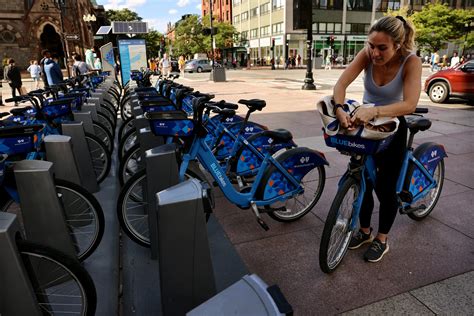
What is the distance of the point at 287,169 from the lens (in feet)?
11.5

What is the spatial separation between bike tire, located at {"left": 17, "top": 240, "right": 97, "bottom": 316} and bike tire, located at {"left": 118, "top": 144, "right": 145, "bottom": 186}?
1.64m

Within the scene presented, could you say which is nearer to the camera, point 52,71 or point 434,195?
point 434,195

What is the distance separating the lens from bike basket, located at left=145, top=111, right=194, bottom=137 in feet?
10.1

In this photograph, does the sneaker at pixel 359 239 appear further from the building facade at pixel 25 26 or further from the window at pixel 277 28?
the window at pixel 277 28

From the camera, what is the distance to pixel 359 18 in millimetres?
52719

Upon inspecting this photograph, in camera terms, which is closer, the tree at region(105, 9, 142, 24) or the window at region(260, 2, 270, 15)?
the window at region(260, 2, 270, 15)

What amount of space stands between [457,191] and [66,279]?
437cm

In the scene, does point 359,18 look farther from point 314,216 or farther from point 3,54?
point 314,216

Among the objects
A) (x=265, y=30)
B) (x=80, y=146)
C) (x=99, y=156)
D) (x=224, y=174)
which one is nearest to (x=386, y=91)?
(x=224, y=174)

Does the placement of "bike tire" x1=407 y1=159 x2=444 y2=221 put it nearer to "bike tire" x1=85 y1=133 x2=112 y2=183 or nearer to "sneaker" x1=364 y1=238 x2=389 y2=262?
"sneaker" x1=364 y1=238 x2=389 y2=262

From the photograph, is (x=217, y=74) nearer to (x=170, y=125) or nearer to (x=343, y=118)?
(x=170, y=125)

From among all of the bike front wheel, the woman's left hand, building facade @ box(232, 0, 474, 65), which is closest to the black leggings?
the bike front wheel

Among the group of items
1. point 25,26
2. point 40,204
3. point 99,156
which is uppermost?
point 25,26

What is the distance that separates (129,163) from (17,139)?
1396 mm
